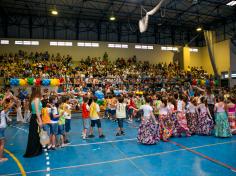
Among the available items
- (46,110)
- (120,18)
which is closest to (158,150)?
(46,110)

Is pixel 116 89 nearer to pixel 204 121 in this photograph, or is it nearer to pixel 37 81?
pixel 37 81

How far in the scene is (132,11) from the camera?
886 inches

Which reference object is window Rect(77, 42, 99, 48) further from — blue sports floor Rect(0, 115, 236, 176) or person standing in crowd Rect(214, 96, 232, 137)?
person standing in crowd Rect(214, 96, 232, 137)

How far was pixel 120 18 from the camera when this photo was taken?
24.7 metres

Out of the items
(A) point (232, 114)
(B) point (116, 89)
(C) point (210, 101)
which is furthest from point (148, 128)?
(B) point (116, 89)

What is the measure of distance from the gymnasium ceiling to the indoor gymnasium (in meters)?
0.12

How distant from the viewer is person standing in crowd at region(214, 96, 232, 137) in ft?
24.6

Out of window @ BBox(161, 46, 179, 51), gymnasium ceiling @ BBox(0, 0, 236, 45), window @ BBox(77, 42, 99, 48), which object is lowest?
window @ BBox(77, 42, 99, 48)

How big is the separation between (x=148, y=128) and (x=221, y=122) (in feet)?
9.93

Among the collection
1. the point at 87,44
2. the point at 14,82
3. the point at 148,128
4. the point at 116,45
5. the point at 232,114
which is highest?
the point at 116,45

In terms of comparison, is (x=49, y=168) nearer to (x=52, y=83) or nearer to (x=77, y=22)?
(x=52, y=83)

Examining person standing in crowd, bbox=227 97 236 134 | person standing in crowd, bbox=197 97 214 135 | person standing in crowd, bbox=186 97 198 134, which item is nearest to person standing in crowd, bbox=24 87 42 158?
person standing in crowd, bbox=186 97 198 134

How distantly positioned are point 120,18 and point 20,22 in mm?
11909

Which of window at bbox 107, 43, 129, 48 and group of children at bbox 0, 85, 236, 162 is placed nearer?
group of children at bbox 0, 85, 236, 162
